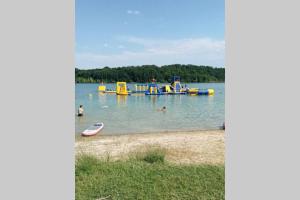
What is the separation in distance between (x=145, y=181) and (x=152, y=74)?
5314 cm

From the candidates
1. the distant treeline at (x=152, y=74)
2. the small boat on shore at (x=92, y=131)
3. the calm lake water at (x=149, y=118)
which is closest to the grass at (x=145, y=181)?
the small boat on shore at (x=92, y=131)

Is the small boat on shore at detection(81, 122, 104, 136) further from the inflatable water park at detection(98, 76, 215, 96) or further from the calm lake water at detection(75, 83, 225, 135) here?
the inflatable water park at detection(98, 76, 215, 96)

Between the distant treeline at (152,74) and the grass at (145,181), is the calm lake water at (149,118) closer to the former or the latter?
the grass at (145,181)

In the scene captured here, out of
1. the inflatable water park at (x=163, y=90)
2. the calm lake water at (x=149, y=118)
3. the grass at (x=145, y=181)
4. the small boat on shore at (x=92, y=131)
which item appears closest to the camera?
the grass at (x=145, y=181)

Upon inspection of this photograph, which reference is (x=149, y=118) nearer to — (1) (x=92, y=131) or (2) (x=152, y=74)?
(1) (x=92, y=131)

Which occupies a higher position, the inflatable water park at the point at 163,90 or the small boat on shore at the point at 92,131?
the inflatable water park at the point at 163,90

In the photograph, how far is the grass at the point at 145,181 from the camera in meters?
3.24

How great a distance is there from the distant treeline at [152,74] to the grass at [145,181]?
46.9 meters

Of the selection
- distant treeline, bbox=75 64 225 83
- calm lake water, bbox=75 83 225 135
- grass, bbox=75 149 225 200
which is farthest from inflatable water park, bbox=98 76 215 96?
grass, bbox=75 149 225 200

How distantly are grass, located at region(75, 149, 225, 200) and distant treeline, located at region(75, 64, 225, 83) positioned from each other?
46859 mm

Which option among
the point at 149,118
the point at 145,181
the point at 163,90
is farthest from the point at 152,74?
the point at 145,181

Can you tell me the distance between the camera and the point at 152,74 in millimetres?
56375

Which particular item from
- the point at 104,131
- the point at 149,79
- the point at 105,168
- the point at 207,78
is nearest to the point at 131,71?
the point at 149,79

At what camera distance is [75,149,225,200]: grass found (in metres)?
3.24
